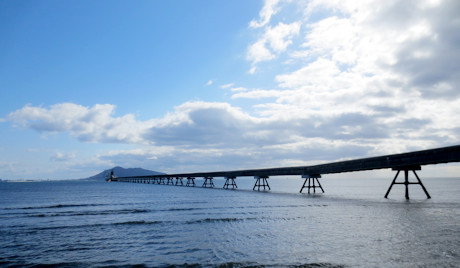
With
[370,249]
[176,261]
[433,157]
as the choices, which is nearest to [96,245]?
[176,261]

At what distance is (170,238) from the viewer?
16.0 meters

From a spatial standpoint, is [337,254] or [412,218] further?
[412,218]

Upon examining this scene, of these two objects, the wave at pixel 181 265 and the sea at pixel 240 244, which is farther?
the sea at pixel 240 244

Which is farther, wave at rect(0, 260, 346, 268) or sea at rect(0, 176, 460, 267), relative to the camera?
sea at rect(0, 176, 460, 267)

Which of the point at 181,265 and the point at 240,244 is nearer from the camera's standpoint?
the point at 181,265

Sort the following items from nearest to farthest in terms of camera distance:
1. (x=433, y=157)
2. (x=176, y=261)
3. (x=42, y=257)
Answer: (x=176, y=261)
(x=42, y=257)
(x=433, y=157)

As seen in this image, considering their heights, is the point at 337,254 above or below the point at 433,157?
below

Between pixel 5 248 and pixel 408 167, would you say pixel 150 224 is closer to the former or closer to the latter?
pixel 5 248

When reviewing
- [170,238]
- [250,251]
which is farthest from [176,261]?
[170,238]

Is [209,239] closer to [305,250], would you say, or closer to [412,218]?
[305,250]

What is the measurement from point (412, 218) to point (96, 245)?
22512 mm

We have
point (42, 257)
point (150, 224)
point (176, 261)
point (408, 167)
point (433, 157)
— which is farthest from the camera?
point (408, 167)

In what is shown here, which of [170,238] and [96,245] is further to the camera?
[170,238]

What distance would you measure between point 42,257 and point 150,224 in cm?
917
